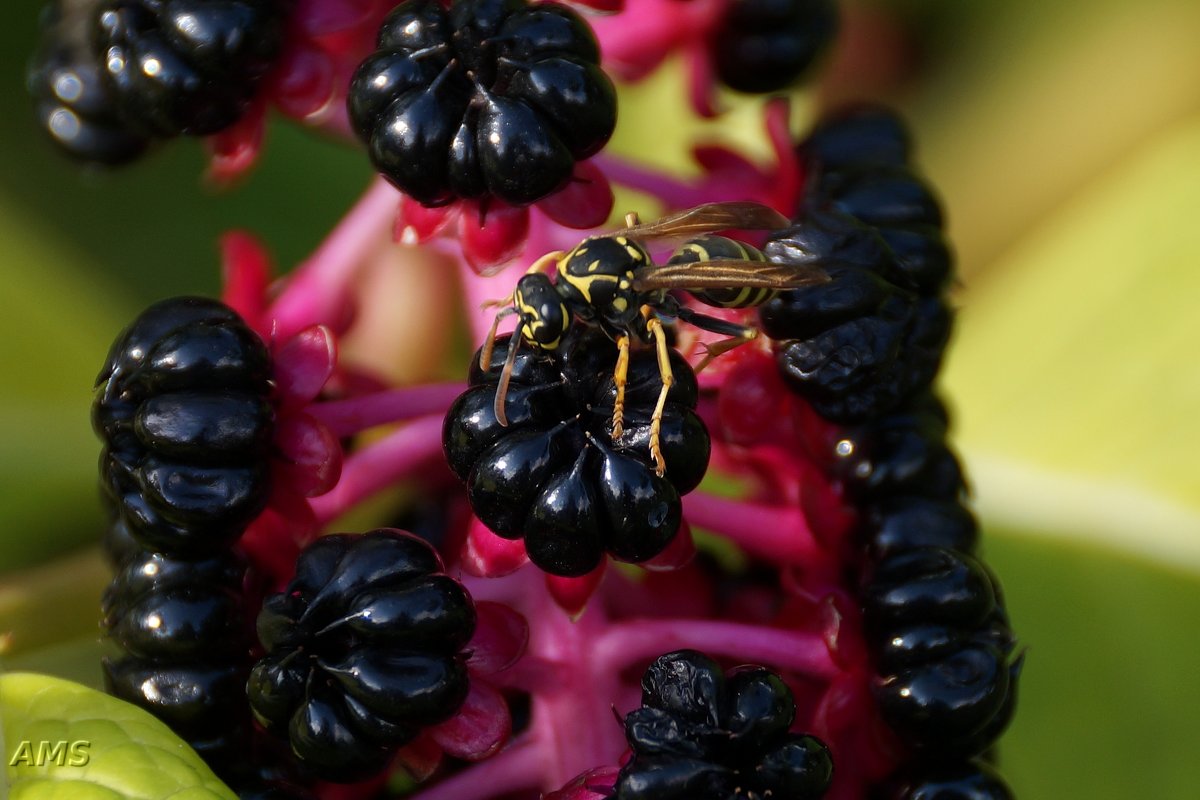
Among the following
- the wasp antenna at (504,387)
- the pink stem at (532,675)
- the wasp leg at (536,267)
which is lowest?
the pink stem at (532,675)

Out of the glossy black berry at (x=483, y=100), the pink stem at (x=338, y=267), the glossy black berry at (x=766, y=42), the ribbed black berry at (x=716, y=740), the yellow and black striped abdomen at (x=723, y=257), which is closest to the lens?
the ribbed black berry at (x=716, y=740)

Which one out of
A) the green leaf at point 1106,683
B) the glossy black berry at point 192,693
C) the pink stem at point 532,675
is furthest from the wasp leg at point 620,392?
the green leaf at point 1106,683

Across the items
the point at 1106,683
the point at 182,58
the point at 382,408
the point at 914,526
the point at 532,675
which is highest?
the point at 182,58

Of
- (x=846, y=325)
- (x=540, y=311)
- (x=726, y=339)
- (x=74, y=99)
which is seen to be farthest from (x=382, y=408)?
(x=74, y=99)

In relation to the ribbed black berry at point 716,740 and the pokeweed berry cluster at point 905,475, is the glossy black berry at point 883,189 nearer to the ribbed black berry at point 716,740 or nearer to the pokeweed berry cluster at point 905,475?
the pokeweed berry cluster at point 905,475

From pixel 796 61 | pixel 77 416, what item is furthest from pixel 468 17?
pixel 77 416

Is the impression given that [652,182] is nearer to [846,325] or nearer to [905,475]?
[846,325]
